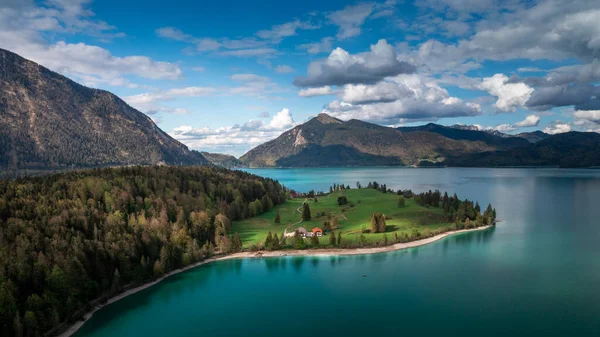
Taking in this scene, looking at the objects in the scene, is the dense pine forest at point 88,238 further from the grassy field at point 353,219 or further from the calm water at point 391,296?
the grassy field at point 353,219

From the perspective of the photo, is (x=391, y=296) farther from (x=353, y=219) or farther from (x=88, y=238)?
(x=353, y=219)

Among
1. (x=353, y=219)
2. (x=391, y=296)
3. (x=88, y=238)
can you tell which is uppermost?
(x=88, y=238)

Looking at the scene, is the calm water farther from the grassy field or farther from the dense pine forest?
the grassy field

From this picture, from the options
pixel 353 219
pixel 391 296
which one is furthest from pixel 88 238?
pixel 353 219

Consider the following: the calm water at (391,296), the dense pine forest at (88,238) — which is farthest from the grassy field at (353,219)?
the calm water at (391,296)

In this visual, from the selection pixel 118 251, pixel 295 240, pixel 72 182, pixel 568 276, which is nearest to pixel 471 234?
pixel 568 276

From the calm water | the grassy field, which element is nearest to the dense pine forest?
the calm water

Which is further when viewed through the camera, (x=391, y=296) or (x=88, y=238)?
(x=88, y=238)
